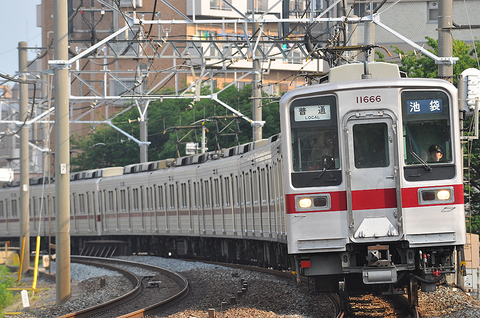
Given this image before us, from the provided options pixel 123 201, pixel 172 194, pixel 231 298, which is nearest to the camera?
pixel 231 298

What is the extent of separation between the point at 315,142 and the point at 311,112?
36 centimetres

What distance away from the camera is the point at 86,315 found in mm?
12352

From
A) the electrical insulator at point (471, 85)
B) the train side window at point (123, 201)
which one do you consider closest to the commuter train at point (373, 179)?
the electrical insulator at point (471, 85)

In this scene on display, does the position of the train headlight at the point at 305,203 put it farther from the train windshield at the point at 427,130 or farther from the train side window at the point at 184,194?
the train side window at the point at 184,194

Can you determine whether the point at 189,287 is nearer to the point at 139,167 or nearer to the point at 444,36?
the point at 444,36

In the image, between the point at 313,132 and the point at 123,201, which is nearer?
the point at 313,132

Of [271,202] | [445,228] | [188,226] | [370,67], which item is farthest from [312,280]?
[188,226]

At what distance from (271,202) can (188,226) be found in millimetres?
8924

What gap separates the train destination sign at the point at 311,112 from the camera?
9.23 metres

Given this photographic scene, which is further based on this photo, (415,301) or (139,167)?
(139,167)

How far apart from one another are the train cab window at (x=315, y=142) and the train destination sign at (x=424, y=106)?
0.87 m

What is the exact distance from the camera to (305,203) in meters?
9.08

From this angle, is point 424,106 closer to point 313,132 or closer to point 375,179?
point 375,179

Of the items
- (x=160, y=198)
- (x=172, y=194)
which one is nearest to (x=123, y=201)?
(x=160, y=198)
